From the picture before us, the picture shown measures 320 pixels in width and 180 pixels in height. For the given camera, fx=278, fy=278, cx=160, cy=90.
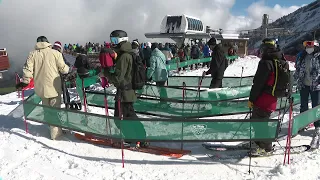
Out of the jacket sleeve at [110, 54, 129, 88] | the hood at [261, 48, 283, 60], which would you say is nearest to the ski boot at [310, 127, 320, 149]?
the hood at [261, 48, 283, 60]

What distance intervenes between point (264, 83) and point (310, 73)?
1.80m

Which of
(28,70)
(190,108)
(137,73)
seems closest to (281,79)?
(137,73)

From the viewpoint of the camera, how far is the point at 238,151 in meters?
5.12

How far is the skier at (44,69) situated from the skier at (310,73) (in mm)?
4772

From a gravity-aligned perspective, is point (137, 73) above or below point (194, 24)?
below

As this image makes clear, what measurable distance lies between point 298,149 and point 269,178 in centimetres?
126

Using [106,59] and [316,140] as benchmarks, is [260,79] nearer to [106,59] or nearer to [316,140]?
[316,140]

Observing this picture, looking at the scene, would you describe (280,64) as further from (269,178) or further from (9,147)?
(9,147)

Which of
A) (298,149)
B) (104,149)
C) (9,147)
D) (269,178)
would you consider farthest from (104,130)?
(298,149)

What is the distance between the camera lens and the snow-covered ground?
14.1ft

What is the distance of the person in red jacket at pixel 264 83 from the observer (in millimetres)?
4246

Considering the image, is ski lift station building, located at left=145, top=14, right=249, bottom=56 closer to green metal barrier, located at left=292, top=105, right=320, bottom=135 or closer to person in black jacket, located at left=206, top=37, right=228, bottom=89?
person in black jacket, located at left=206, top=37, right=228, bottom=89

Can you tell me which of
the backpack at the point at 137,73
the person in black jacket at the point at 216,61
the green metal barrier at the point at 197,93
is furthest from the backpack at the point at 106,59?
the person in black jacket at the point at 216,61

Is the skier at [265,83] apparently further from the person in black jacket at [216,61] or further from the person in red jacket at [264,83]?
the person in black jacket at [216,61]
